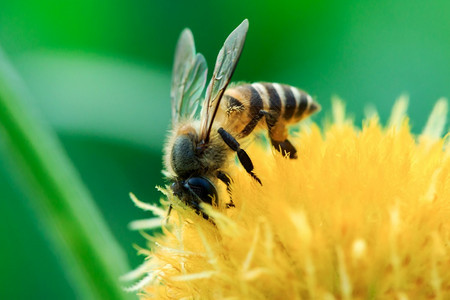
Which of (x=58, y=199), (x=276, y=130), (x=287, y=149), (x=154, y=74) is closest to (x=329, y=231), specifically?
(x=287, y=149)

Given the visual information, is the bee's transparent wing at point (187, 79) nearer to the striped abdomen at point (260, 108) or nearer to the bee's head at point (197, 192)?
the striped abdomen at point (260, 108)

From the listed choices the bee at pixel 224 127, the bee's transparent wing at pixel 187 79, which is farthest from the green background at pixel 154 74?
the bee at pixel 224 127

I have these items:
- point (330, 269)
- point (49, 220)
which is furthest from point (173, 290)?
point (49, 220)

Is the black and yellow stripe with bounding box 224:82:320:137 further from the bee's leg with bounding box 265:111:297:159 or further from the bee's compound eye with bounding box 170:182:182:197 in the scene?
the bee's compound eye with bounding box 170:182:182:197

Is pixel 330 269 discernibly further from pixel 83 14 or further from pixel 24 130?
pixel 83 14

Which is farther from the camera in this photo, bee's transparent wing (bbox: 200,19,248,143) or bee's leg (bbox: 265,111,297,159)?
bee's leg (bbox: 265,111,297,159)

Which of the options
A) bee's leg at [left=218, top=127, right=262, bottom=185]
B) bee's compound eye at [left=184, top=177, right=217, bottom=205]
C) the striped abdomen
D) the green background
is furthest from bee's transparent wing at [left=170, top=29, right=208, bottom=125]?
the green background

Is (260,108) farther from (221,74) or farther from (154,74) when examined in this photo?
(154,74)
